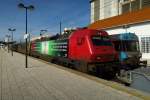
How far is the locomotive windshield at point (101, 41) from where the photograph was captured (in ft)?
54.8

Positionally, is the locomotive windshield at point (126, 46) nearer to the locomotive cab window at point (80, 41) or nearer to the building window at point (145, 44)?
the locomotive cab window at point (80, 41)

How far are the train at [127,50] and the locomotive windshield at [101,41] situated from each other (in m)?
2.68

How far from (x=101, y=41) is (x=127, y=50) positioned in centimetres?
497

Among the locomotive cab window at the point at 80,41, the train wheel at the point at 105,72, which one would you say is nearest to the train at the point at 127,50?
the train wheel at the point at 105,72

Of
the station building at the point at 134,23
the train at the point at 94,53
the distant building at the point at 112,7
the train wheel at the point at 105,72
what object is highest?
the distant building at the point at 112,7

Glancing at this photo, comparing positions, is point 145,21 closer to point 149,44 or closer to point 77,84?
point 149,44

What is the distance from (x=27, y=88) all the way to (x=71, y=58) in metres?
8.51

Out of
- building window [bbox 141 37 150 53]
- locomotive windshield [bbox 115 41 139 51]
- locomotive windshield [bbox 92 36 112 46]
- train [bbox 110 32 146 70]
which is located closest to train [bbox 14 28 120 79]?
locomotive windshield [bbox 92 36 112 46]

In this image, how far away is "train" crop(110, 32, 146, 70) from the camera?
20.6 m

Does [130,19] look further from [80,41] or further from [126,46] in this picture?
[80,41]

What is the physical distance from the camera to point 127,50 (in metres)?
21.4

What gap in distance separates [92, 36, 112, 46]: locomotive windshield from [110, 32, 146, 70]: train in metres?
2.68

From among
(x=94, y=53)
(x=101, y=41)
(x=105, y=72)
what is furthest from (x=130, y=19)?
(x=94, y=53)

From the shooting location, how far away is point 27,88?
10.9 metres
